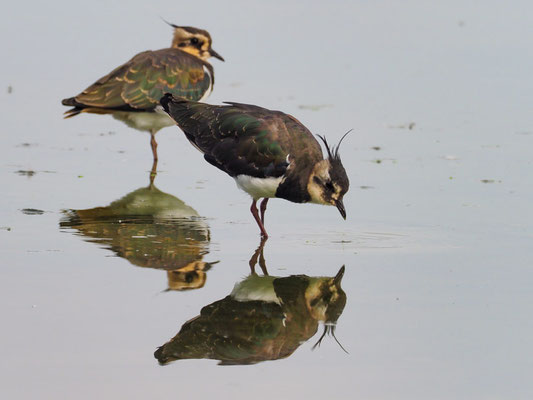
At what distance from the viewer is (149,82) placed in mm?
13312

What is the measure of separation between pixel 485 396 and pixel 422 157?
23.0 ft

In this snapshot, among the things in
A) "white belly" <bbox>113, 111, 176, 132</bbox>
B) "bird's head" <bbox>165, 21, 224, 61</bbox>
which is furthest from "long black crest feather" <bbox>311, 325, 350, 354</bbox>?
"bird's head" <bbox>165, 21, 224, 61</bbox>

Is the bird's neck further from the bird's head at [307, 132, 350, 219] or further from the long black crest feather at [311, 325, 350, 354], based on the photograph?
the long black crest feather at [311, 325, 350, 354]

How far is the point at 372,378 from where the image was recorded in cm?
675

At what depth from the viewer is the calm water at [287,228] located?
686cm

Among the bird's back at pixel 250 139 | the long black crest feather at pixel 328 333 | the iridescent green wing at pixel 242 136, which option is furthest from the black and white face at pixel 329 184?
the long black crest feather at pixel 328 333

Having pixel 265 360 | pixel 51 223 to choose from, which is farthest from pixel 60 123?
pixel 265 360

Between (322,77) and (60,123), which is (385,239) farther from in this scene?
(322,77)

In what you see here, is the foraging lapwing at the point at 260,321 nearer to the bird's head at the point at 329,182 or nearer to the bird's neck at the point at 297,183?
the bird's head at the point at 329,182

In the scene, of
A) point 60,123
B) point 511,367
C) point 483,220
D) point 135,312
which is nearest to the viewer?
point 511,367

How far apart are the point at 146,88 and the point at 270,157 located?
3655 millimetres

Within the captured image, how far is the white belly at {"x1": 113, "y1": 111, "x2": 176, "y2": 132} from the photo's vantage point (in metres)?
13.2

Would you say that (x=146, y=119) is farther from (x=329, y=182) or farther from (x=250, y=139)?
(x=329, y=182)

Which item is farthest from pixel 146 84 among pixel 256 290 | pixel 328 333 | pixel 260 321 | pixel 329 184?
pixel 328 333
